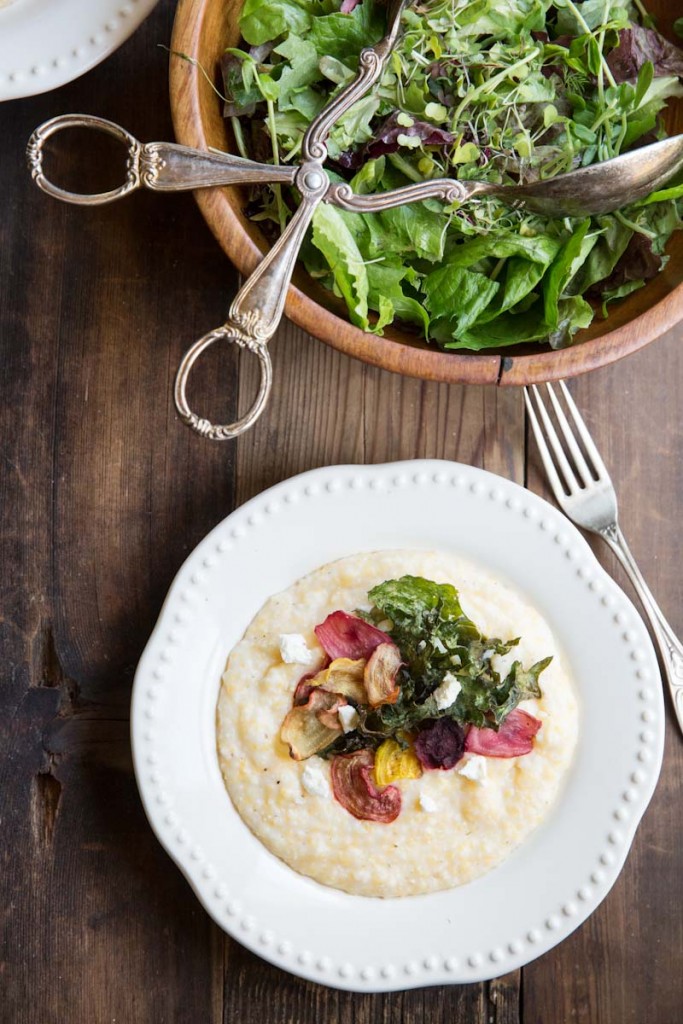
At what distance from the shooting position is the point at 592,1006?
1.76m

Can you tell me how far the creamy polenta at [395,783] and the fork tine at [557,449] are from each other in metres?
0.25

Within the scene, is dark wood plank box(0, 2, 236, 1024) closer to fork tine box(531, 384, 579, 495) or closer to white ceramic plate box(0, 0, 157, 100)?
white ceramic plate box(0, 0, 157, 100)

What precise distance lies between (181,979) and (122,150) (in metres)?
1.58

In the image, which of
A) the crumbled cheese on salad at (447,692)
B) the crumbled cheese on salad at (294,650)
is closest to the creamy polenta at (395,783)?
the crumbled cheese on salad at (294,650)

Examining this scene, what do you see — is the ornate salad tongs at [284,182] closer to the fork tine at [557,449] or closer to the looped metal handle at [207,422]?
the looped metal handle at [207,422]

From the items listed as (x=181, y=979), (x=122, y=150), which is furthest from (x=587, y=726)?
(x=122, y=150)

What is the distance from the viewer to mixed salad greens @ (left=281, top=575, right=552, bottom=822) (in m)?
1.59

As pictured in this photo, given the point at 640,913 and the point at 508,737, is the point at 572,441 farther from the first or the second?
the point at 640,913

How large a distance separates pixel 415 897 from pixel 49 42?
1.62 m

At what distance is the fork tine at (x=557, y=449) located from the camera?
68.5 inches

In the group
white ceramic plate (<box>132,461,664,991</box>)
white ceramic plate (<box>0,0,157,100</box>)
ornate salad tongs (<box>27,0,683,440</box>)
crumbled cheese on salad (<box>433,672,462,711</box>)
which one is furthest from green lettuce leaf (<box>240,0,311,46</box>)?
crumbled cheese on salad (<box>433,672,462,711</box>)

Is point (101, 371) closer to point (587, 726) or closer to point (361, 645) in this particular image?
point (361, 645)

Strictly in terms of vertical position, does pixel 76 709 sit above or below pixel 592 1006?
above

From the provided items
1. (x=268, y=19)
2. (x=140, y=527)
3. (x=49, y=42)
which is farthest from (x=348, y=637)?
(x=49, y=42)
